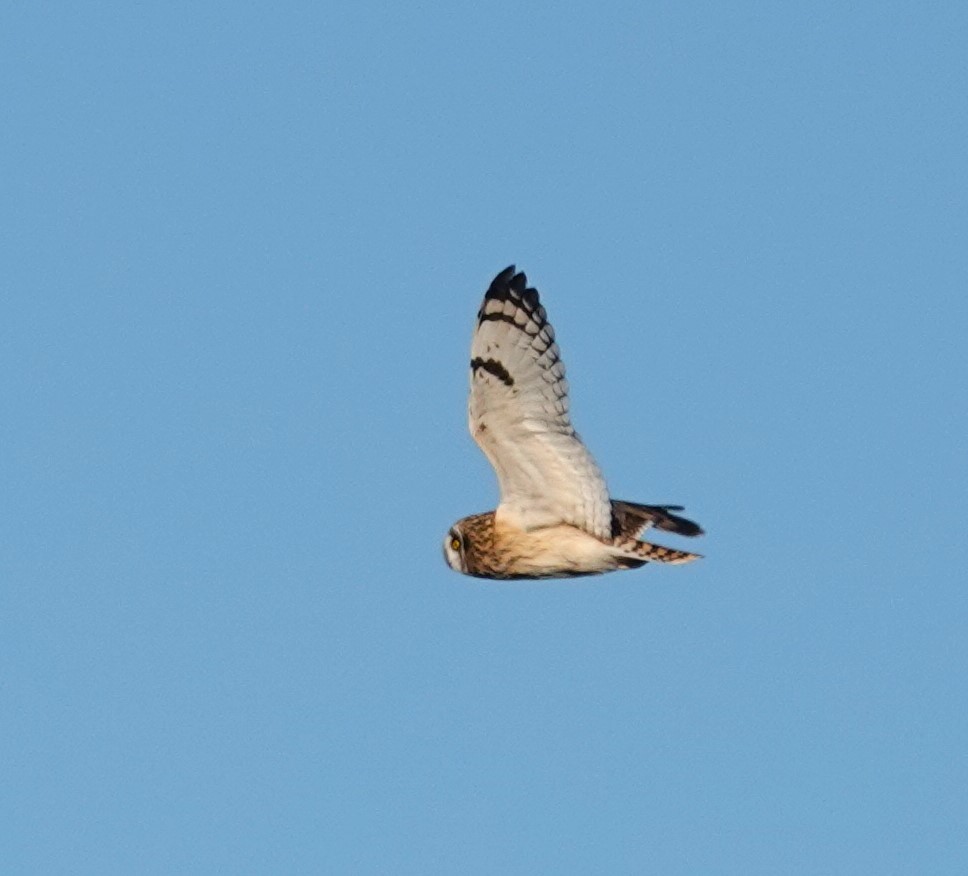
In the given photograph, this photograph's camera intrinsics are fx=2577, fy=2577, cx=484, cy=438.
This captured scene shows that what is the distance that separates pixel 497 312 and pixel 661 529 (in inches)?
82.7

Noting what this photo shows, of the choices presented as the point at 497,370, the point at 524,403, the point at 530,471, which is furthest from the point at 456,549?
Result: the point at 497,370

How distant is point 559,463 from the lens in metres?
13.5

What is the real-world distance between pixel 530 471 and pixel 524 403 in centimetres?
47

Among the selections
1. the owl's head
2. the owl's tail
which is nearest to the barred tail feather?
the owl's tail

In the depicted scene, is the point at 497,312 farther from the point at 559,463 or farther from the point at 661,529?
the point at 661,529

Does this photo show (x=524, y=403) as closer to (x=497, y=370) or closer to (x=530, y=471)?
(x=497, y=370)

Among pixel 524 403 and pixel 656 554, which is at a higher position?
pixel 524 403

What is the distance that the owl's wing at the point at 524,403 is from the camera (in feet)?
43.2

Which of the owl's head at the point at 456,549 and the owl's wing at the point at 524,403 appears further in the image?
Answer: the owl's head at the point at 456,549

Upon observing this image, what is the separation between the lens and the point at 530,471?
533 inches

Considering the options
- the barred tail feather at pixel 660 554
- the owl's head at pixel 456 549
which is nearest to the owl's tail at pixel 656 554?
the barred tail feather at pixel 660 554

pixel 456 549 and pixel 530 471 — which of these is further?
pixel 456 549

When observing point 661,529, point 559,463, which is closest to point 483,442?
point 559,463

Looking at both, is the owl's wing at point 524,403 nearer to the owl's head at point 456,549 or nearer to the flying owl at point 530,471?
the flying owl at point 530,471
